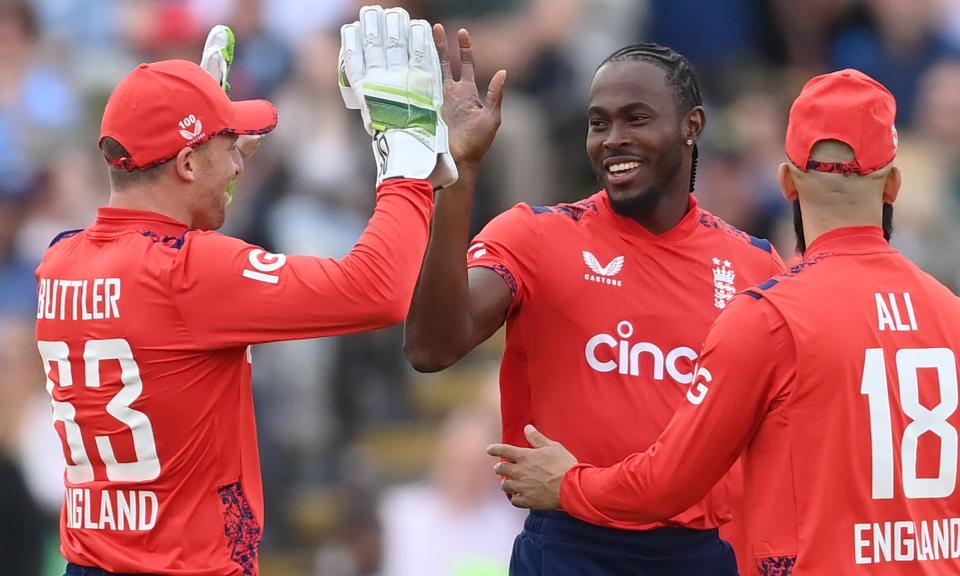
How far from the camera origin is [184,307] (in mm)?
3465

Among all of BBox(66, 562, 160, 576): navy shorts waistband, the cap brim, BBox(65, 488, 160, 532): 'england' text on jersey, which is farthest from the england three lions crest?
BBox(66, 562, 160, 576): navy shorts waistband

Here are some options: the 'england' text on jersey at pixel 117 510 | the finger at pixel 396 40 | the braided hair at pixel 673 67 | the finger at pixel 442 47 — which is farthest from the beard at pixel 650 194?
the 'england' text on jersey at pixel 117 510

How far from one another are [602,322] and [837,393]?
2.93 ft

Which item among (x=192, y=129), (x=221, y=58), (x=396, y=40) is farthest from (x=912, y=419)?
(x=221, y=58)

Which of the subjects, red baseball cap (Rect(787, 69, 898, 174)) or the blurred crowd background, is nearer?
red baseball cap (Rect(787, 69, 898, 174))

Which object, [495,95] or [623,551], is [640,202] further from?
[623,551]

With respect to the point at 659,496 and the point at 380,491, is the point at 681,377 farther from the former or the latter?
the point at 380,491

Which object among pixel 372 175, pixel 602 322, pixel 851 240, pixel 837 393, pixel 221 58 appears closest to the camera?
pixel 837 393

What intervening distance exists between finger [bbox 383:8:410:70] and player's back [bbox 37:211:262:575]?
65 cm

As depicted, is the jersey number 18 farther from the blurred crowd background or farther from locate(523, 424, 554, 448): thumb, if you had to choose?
the blurred crowd background

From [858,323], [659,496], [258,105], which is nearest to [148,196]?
[258,105]

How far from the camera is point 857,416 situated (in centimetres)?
331

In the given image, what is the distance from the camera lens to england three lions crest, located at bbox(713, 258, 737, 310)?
164 inches

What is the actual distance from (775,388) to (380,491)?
4.79m
